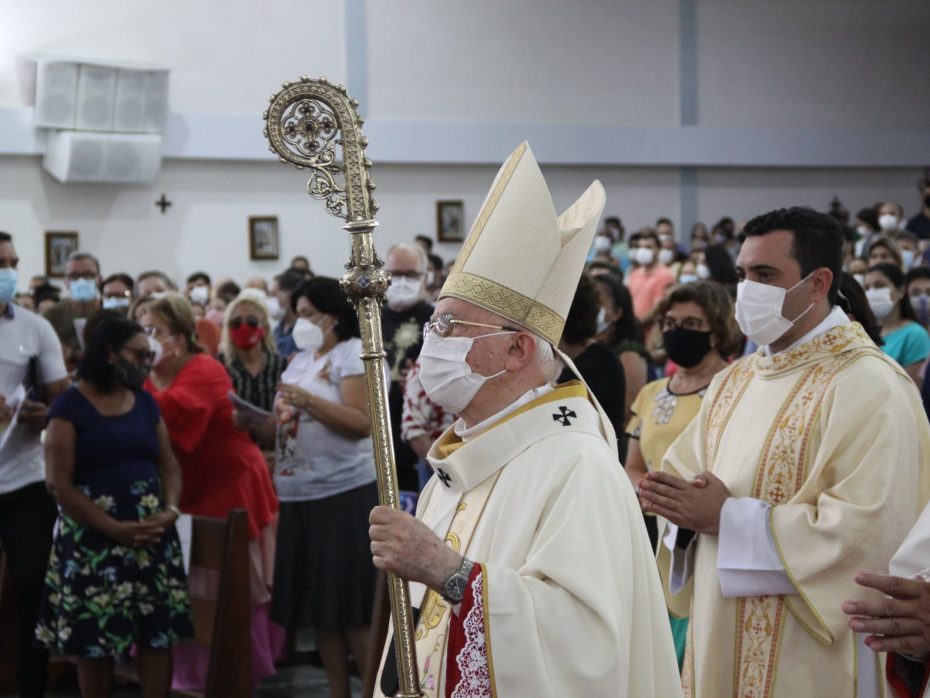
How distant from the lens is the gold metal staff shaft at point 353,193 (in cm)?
254

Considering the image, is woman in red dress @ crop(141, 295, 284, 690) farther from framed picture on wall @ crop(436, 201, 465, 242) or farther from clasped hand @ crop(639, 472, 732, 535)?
framed picture on wall @ crop(436, 201, 465, 242)

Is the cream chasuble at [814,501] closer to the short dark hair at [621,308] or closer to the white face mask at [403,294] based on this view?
the short dark hair at [621,308]

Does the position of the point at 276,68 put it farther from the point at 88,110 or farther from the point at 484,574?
the point at 484,574

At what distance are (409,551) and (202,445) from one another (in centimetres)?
400

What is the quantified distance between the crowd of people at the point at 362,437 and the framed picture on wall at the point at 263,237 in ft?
26.8

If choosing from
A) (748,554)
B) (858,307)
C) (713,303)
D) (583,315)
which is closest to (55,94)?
(583,315)

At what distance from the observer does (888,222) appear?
546 inches

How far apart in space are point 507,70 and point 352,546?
12977mm

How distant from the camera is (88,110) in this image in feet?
49.5

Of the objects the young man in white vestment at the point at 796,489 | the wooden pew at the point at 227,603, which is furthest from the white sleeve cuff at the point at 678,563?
the wooden pew at the point at 227,603

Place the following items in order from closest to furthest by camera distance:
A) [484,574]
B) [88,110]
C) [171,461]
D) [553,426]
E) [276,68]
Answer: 1. [484,574]
2. [553,426]
3. [171,461]
4. [88,110]
5. [276,68]

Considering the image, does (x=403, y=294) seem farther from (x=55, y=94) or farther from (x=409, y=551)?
(x=55, y=94)

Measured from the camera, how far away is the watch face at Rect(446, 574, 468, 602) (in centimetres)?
240

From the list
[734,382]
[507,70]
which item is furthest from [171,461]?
[507,70]
